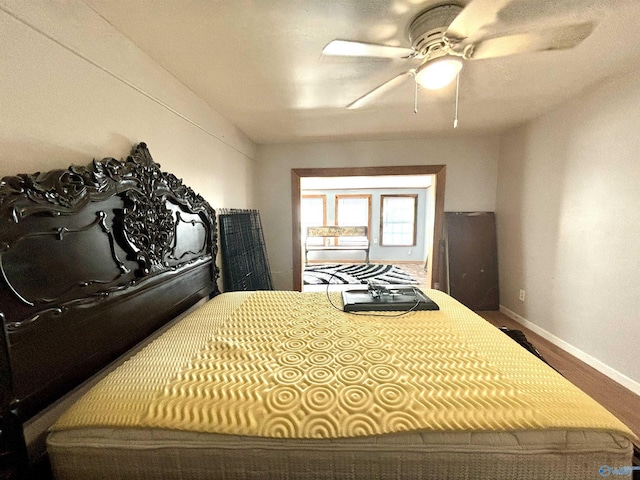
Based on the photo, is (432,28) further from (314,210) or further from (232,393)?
(314,210)

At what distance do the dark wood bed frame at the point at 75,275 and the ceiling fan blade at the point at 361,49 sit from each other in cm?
113

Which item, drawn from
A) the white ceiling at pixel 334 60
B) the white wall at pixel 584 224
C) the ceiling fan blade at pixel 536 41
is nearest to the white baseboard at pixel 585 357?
the white wall at pixel 584 224

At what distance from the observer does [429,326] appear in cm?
127

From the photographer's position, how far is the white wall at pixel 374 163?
3.11 metres

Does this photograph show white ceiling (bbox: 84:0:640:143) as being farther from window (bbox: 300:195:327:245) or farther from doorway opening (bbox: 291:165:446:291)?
window (bbox: 300:195:327:245)

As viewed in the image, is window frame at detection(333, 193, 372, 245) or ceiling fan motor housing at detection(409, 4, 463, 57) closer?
ceiling fan motor housing at detection(409, 4, 463, 57)

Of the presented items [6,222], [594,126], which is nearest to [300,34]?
[6,222]

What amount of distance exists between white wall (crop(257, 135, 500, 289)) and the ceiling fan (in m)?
1.92

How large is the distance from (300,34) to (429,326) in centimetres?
167

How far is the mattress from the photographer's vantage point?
69cm

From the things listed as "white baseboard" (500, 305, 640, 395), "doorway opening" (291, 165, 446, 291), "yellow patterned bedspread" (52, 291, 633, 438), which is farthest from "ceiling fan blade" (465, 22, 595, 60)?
"white baseboard" (500, 305, 640, 395)

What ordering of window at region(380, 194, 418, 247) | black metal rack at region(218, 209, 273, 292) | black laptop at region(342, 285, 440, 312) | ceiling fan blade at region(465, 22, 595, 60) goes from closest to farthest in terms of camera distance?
1. ceiling fan blade at region(465, 22, 595, 60)
2. black laptop at region(342, 285, 440, 312)
3. black metal rack at region(218, 209, 273, 292)
4. window at region(380, 194, 418, 247)

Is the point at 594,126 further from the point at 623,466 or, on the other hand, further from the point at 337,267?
the point at 337,267

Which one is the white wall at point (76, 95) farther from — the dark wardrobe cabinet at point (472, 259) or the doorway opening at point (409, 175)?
the dark wardrobe cabinet at point (472, 259)
